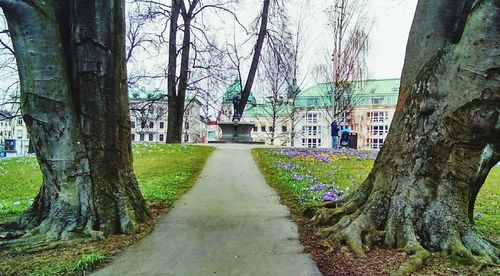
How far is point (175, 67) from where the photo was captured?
2308 cm

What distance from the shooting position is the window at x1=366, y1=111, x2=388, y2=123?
67.0 m

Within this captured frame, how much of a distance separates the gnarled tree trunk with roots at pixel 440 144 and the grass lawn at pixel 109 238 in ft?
8.21

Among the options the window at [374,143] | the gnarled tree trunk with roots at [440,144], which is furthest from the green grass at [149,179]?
the window at [374,143]

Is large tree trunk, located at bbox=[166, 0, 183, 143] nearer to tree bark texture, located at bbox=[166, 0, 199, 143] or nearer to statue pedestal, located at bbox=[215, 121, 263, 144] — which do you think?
tree bark texture, located at bbox=[166, 0, 199, 143]

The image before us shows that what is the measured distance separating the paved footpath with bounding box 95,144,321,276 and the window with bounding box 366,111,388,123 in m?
63.8

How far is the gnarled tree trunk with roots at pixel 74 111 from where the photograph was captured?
14.1 ft

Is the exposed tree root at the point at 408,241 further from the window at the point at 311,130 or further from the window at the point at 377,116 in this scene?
the window at the point at 311,130

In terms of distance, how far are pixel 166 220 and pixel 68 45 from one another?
8.62ft

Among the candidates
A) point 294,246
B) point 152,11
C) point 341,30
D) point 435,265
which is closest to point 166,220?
point 294,246

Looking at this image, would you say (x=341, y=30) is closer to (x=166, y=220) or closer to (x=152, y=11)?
(x=152, y=11)

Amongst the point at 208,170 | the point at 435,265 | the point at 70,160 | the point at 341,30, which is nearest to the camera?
the point at 435,265

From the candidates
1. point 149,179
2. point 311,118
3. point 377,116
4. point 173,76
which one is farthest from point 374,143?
point 149,179

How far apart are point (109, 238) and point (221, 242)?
4.23ft

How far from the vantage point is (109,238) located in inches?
175
